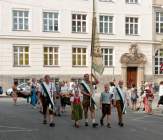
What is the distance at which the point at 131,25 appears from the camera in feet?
190

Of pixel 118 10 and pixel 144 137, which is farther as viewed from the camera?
pixel 118 10

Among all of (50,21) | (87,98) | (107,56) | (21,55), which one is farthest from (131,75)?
(87,98)

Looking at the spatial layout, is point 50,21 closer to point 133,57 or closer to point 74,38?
point 74,38

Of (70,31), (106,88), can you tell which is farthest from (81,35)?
(106,88)

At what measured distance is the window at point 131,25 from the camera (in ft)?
189

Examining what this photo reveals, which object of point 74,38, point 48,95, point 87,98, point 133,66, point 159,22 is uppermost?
point 159,22

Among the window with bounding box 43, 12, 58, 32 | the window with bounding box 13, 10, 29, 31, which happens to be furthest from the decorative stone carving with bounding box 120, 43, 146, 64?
the window with bounding box 13, 10, 29, 31

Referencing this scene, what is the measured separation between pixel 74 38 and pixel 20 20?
221 inches

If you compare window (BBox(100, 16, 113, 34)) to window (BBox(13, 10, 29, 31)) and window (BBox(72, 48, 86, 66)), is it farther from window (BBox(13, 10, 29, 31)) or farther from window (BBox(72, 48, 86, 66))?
window (BBox(13, 10, 29, 31))

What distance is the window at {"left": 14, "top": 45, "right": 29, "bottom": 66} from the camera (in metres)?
52.1

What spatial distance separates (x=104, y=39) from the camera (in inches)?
2202

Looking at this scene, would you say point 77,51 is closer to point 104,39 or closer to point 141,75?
point 104,39

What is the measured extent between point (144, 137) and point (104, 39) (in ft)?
129

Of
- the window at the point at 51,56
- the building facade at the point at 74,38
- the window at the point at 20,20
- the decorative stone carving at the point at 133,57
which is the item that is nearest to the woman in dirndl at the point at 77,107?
the building facade at the point at 74,38
